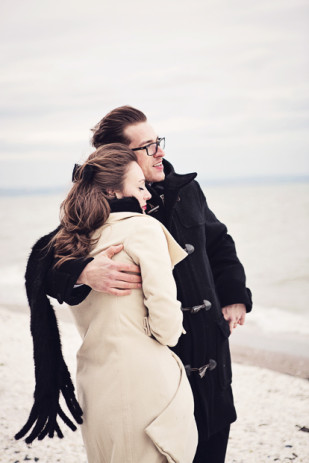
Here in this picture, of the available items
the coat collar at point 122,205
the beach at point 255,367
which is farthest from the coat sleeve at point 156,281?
the beach at point 255,367

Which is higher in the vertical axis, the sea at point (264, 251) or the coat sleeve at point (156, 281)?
the coat sleeve at point (156, 281)

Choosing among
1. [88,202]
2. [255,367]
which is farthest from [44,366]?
[255,367]

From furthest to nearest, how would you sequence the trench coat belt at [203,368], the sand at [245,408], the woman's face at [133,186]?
the sand at [245,408] < the trench coat belt at [203,368] < the woman's face at [133,186]

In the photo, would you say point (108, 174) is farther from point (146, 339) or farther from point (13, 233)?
point (13, 233)

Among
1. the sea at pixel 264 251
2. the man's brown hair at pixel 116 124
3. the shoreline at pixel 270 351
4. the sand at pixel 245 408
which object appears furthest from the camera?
the sea at pixel 264 251

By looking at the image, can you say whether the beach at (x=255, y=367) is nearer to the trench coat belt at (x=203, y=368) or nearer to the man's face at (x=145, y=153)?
the trench coat belt at (x=203, y=368)

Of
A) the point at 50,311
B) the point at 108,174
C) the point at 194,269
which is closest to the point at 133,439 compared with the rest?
the point at 50,311

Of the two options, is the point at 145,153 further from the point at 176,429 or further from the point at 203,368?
the point at 176,429

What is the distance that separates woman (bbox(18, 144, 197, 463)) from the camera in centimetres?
181

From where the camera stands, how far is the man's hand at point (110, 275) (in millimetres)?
1784

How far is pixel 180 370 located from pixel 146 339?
0.22m

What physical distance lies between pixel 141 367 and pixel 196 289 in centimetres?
62

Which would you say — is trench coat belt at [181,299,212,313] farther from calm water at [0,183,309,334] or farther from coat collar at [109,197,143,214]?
calm water at [0,183,309,334]

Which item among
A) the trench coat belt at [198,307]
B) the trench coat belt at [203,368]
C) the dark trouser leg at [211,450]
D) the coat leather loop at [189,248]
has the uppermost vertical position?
the coat leather loop at [189,248]
